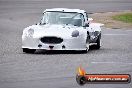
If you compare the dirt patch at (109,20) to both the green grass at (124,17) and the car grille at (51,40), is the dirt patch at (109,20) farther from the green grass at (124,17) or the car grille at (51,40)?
the car grille at (51,40)

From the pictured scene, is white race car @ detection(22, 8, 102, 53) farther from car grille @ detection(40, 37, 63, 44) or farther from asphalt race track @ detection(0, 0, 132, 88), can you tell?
asphalt race track @ detection(0, 0, 132, 88)

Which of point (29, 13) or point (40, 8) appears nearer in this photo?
point (29, 13)

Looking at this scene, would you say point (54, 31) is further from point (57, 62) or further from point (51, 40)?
point (57, 62)

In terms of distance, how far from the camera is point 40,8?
144ft

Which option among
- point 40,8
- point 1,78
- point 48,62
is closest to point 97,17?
point 40,8

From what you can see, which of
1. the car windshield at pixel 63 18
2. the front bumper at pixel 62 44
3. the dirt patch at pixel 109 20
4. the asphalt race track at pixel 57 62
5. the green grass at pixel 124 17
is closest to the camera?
the asphalt race track at pixel 57 62

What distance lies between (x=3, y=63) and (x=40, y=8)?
26838mm

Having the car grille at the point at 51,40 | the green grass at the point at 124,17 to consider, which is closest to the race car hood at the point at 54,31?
the car grille at the point at 51,40

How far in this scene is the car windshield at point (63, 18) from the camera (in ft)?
69.9

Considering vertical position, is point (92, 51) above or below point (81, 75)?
below

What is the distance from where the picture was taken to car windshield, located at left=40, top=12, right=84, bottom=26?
21.3 m

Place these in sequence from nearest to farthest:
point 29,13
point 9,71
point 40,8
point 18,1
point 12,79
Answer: point 12,79
point 9,71
point 29,13
point 40,8
point 18,1

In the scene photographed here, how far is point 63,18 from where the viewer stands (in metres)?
21.5

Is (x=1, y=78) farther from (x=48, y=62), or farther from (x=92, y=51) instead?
(x=92, y=51)
